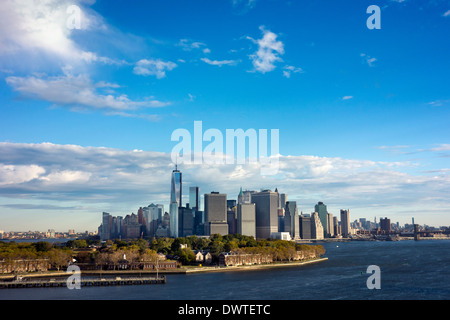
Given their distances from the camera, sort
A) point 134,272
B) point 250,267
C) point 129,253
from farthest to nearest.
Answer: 1. point 129,253
2. point 250,267
3. point 134,272

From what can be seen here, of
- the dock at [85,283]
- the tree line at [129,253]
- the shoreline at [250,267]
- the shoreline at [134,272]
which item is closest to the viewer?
the dock at [85,283]

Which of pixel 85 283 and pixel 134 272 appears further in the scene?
pixel 134 272

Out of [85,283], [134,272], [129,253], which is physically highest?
[129,253]

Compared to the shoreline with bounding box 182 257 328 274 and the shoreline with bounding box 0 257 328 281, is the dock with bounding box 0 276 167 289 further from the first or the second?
the shoreline with bounding box 182 257 328 274

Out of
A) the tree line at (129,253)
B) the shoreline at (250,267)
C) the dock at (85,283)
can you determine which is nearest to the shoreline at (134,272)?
the shoreline at (250,267)

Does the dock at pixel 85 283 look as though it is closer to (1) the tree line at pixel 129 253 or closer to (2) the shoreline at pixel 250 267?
(2) the shoreline at pixel 250 267

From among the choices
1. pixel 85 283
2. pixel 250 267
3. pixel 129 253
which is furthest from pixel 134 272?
pixel 250 267

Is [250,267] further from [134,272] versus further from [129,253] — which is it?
[129,253]

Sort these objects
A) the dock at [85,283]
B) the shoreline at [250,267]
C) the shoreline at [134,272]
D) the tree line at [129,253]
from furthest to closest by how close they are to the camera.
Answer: the tree line at [129,253] → the shoreline at [250,267] → the shoreline at [134,272] → the dock at [85,283]

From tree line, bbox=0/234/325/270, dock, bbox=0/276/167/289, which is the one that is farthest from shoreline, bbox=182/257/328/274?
dock, bbox=0/276/167/289

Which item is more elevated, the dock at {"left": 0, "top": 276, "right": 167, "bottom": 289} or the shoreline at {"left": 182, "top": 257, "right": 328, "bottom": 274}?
the dock at {"left": 0, "top": 276, "right": 167, "bottom": 289}

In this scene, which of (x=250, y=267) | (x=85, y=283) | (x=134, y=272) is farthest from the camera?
(x=250, y=267)
